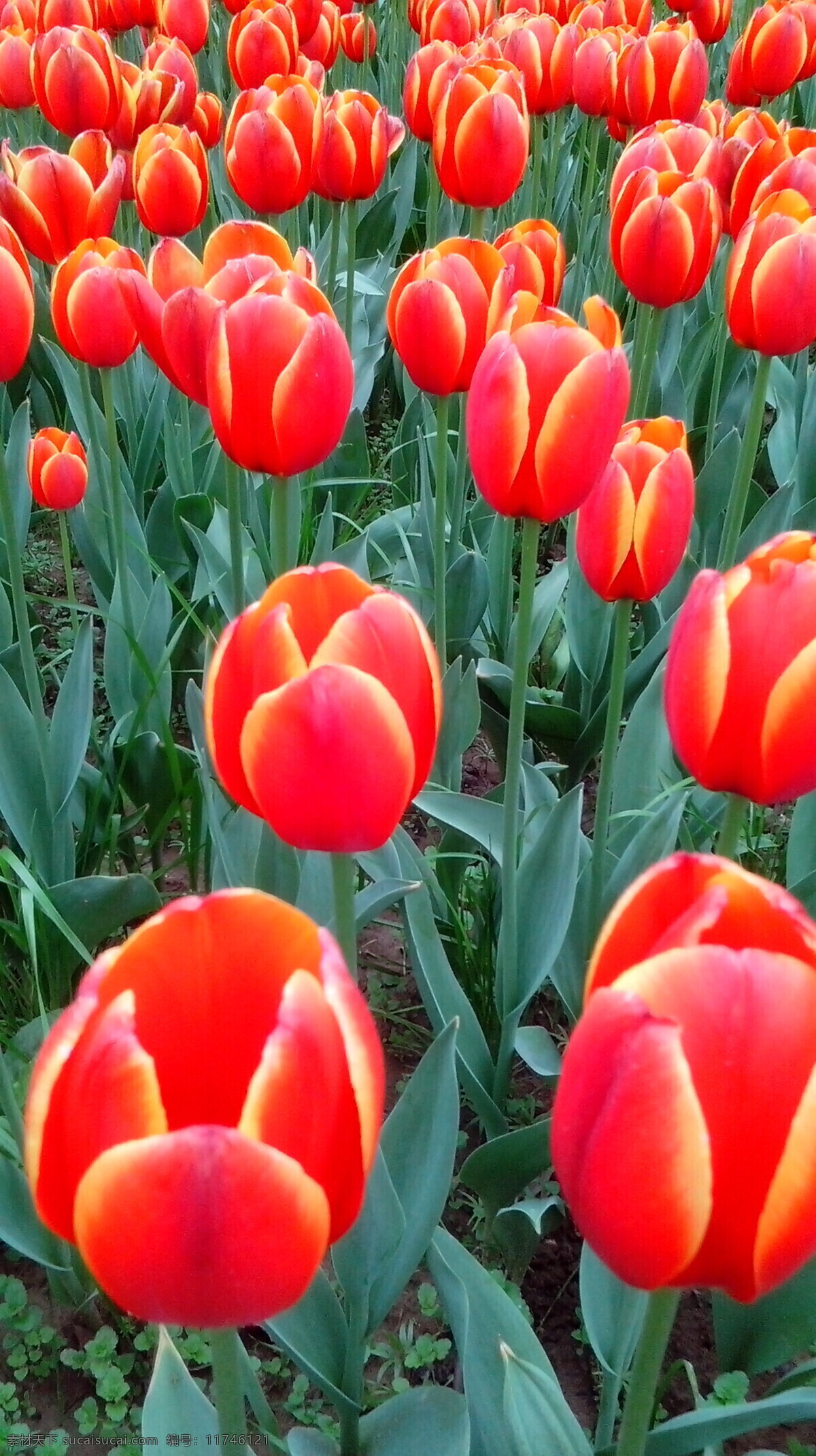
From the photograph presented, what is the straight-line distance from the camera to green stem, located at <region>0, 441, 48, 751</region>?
125 centimetres

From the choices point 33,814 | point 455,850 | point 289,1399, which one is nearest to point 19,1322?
point 289,1399

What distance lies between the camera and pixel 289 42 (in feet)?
7.44

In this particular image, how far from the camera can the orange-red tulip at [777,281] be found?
130 centimetres

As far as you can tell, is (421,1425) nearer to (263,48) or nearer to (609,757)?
(609,757)

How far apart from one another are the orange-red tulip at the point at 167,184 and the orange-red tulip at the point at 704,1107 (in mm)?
1555

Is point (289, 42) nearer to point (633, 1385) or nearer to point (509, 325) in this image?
point (509, 325)

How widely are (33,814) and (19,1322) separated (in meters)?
0.59

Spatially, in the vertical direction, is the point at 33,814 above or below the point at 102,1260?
below

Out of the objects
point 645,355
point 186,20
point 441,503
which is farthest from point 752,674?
point 186,20

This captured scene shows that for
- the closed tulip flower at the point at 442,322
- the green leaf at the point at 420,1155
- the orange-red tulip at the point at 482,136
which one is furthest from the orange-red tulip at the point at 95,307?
the green leaf at the point at 420,1155

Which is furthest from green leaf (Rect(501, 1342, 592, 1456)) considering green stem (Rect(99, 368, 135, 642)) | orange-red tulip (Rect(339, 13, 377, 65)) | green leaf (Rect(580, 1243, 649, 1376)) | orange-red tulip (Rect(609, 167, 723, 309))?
orange-red tulip (Rect(339, 13, 377, 65))

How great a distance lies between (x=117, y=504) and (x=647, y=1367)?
1385 millimetres

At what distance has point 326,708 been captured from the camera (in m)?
0.64

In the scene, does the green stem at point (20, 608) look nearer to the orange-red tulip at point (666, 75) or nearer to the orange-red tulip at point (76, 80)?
the orange-red tulip at point (76, 80)
